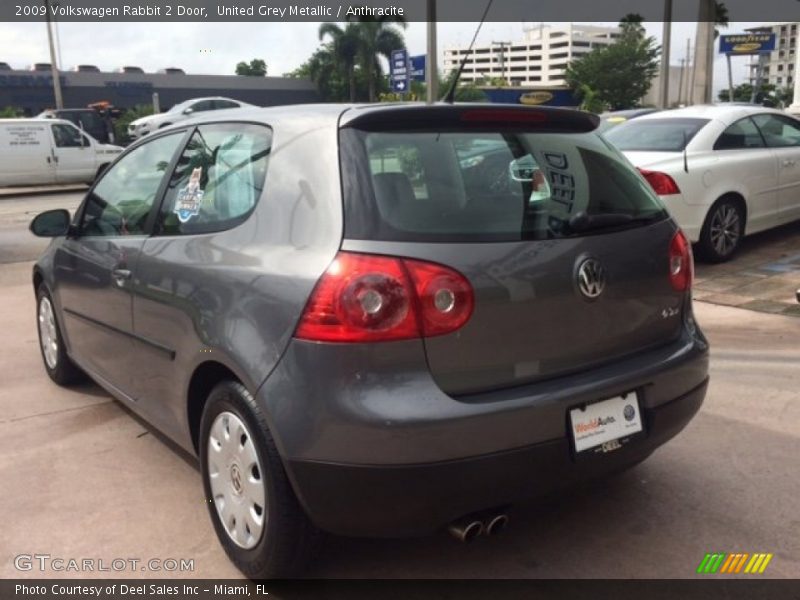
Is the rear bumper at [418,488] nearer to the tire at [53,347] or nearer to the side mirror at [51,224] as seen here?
the side mirror at [51,224]

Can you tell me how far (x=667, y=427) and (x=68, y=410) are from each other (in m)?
3.22

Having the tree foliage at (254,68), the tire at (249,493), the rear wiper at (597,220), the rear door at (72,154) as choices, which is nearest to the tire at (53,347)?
the tire at (249,493)

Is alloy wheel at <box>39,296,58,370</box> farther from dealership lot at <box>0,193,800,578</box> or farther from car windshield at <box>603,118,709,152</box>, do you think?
car windshield at <box>603,118,709,152</box>

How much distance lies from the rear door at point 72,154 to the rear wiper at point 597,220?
771 inches

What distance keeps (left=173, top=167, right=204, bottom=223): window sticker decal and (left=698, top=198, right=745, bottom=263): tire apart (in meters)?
5.73

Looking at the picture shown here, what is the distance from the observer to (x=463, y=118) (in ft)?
8.93

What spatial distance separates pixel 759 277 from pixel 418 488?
6.14 m

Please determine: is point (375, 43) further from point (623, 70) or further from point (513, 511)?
point (513, 511)

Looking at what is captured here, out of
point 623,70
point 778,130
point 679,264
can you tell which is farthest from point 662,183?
point 623,70

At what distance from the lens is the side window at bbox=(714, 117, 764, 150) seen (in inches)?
310

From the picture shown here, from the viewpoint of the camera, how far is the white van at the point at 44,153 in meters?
19.3

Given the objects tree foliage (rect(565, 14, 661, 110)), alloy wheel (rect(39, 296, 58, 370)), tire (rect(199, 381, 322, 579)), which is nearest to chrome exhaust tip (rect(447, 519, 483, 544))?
tire (rect(199, 381, 322, 579))

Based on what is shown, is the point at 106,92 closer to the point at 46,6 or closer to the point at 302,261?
the point at 46,6

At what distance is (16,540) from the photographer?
3.04 m
